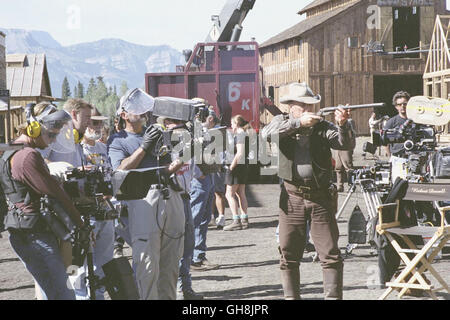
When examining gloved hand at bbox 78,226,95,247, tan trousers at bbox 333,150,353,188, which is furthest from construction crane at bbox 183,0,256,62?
gloved hand at bbox 78,226,95,247

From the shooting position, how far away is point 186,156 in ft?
16.4

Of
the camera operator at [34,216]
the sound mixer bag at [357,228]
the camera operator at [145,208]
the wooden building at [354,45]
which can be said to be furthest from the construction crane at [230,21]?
the wooden building at [354,45]

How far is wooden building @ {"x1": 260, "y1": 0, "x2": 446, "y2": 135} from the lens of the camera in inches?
1300

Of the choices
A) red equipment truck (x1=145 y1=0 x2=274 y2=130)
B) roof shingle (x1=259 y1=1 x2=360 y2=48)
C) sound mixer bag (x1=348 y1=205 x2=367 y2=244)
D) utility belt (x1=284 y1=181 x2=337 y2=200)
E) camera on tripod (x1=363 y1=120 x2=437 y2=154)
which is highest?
roof shingle (x1=259 y1=1 x2=360 y2=48)

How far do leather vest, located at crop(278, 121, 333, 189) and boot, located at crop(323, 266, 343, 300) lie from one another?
70 cm

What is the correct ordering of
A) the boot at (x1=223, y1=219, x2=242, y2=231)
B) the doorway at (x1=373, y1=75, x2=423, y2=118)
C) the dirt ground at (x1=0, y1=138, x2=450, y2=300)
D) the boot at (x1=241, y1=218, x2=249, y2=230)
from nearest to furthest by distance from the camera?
the dirt ground at (x1=0, y1=138, x2=450, y2=300), the boot at (x1=223, y1=219, x2=242, y2=231), the boot at (x1=241, y1=218, x2=249, y2=230), the doorway at (x1=373, y1=75, x2=423, y2=118)

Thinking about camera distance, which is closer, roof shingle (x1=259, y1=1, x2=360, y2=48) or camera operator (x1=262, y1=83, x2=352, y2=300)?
camera operator (x1=262, y1=83, x2=352, y2=300)

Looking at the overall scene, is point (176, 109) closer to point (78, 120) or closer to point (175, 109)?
point (175, 109)

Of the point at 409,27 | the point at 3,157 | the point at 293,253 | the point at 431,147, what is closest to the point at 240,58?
the point at 431,147

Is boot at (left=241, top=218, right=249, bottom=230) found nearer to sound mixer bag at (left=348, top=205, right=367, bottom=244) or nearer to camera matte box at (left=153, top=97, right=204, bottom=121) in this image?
sound mixer bag at (left=348, top=205, right=367, bottom=244)

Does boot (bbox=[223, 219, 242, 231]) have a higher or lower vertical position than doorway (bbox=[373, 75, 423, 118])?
lower

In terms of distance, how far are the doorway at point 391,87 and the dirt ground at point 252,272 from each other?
29.2m

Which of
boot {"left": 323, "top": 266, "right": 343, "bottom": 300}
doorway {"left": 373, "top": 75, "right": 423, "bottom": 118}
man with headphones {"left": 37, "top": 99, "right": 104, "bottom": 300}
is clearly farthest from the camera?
doorway {"left": 373, "top": 75, "right": 423, "bottom": 118}
